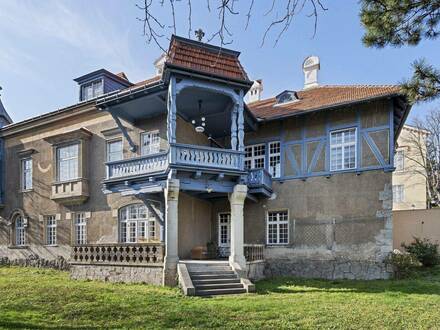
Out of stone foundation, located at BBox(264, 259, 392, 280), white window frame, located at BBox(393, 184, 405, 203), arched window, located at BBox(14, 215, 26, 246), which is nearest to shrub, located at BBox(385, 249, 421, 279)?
stone foundation, located at BBox(264, 259, 392, 280)

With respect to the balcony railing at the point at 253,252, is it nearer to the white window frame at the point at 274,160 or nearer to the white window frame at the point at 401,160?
the white window frame at the point at 274,160

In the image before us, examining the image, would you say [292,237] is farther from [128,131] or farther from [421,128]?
[421,128]

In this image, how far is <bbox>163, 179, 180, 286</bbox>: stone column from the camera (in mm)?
12977

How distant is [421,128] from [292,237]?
69.4 feet

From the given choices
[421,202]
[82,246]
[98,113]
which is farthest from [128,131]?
[421,202]

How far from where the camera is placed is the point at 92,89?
2091 centimetres

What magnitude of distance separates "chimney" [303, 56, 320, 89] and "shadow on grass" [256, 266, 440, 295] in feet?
35.3

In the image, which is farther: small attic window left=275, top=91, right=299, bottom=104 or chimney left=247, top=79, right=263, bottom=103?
chimney left=247, top=79, right=263, bottom=103

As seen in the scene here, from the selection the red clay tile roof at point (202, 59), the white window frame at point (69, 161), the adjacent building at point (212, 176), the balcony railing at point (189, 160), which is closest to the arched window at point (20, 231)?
the adjacent building at point (212, 176)

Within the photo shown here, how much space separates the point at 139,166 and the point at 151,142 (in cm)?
355

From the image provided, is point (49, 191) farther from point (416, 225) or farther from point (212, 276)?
point (416, 225)

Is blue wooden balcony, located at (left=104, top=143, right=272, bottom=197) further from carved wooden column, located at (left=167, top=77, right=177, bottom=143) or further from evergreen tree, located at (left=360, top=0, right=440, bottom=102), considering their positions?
evergreen tree, located at (left=360, top=0, right=440, bottom=102)

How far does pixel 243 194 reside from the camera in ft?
46.4

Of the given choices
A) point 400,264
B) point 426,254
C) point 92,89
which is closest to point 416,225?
point 426,254
